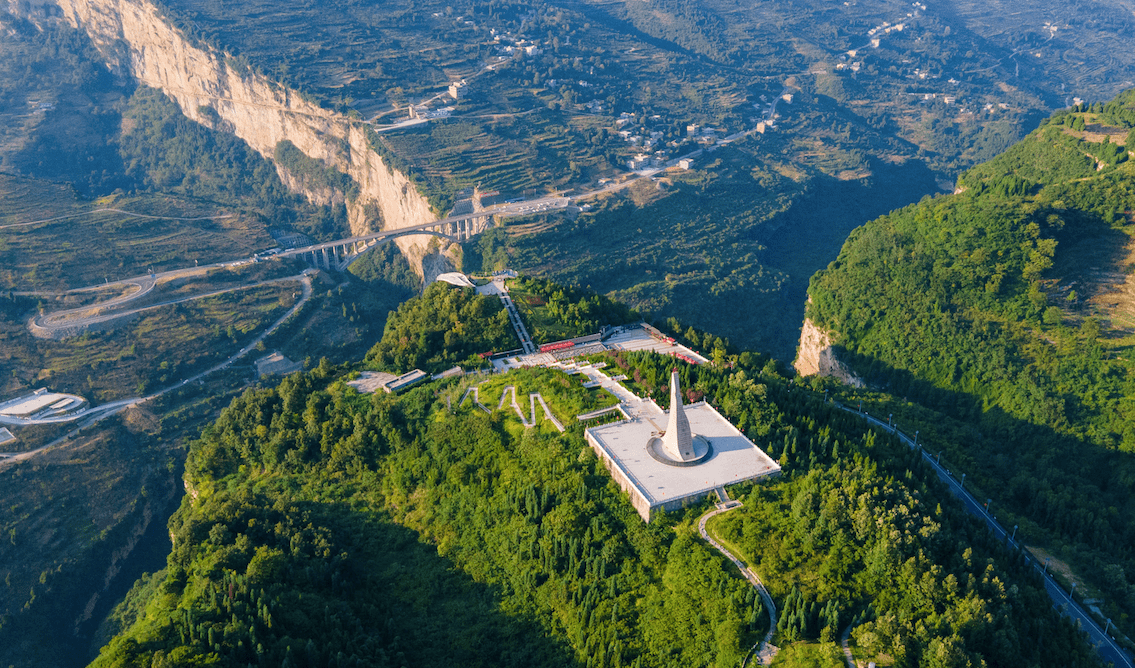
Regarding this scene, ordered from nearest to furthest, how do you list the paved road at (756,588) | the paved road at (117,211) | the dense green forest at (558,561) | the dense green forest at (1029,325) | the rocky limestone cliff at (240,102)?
the paved road at (756,588) → the dense green forest at (558,561) → the dense green forest at (1029,325) → the paved road at (117,211) → the rocky limestone cliff at (240,102)

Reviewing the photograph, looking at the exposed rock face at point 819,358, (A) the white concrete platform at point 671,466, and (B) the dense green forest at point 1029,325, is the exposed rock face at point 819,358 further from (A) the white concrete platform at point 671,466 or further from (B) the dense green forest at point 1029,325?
(A) the white concrete platform at point 671,466

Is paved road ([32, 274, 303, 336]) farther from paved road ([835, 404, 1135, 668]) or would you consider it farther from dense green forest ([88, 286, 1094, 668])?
paved road ([835, 404, 1135, 668])

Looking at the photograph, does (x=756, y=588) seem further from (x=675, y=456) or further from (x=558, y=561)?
(x=558, y=561)

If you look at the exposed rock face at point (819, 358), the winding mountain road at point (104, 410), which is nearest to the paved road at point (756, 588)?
the exposed rock face at point (819, 358)

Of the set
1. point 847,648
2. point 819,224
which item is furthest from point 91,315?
point 819,224

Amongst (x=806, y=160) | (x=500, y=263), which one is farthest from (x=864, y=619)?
(x=806, y=160)
